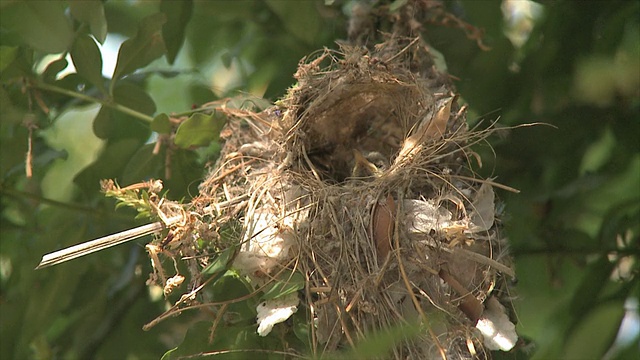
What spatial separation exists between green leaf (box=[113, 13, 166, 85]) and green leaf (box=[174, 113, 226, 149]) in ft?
0.68

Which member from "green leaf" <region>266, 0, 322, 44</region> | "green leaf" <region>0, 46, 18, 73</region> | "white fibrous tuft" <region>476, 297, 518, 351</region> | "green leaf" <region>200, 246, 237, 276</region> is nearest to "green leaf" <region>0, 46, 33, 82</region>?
"green leaf" <region>0, 46, 18, 73</region>

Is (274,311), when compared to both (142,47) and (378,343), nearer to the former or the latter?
(378,343)

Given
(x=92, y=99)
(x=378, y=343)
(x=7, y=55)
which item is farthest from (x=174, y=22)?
(x=378, y=343)

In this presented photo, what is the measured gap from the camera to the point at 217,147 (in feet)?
6.31

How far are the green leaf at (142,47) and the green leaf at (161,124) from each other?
146 millimetres

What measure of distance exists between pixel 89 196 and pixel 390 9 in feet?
2.62

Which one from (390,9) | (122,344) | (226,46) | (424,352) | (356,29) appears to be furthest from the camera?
(226,46)

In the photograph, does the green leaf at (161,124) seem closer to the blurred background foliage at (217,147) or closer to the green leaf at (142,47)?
the blurred background foliage at (217,147)

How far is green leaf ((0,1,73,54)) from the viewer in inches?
64.9

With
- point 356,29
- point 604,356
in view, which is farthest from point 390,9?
point 604,356

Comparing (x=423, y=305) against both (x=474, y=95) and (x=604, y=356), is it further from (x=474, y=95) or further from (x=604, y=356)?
(x=474, y=95)

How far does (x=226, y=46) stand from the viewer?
232cm

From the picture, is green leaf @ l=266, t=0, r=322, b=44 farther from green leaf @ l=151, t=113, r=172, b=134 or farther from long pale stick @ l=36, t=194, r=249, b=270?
long pale stick @ l=36, t=194, r=249, b=270

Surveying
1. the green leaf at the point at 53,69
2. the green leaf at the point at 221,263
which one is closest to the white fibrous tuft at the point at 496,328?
the green leaf at the point at 221,263
